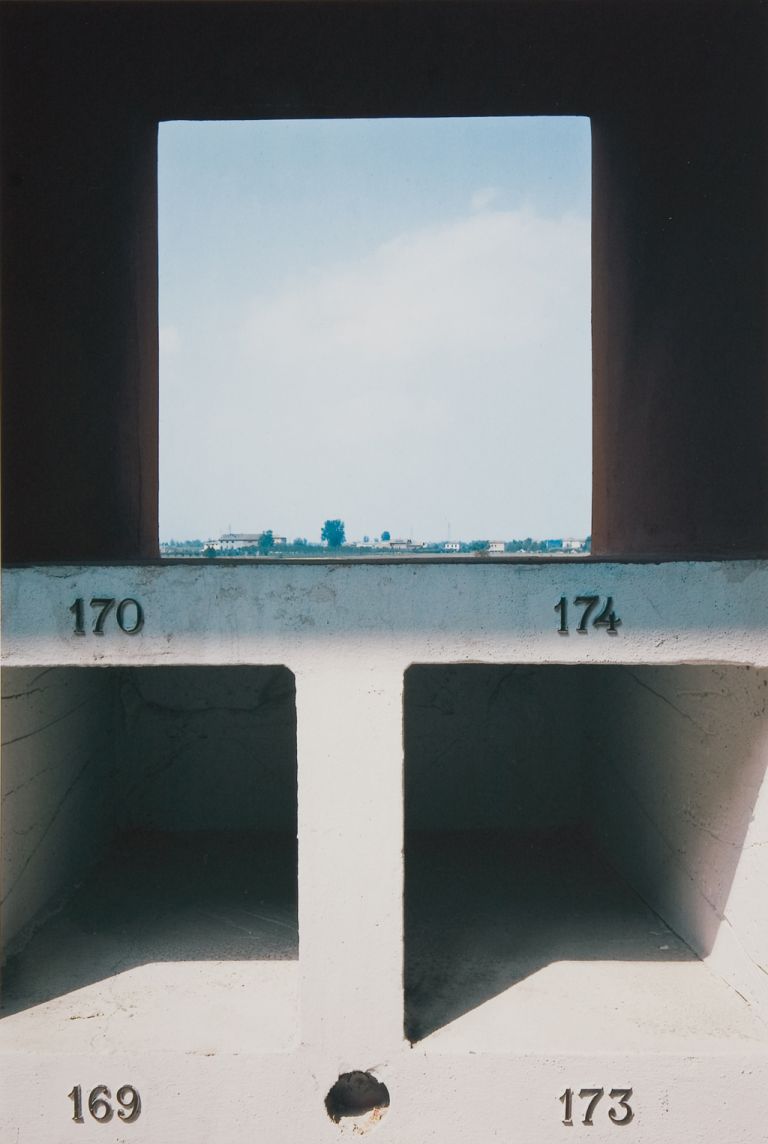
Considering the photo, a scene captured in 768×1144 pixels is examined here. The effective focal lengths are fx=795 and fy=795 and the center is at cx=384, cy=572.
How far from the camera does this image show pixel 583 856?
507 cm

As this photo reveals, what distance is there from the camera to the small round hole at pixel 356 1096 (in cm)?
301

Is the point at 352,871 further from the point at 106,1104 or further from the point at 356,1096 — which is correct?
the point at 106,1104

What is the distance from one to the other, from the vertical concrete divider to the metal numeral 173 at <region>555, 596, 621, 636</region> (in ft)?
2.15

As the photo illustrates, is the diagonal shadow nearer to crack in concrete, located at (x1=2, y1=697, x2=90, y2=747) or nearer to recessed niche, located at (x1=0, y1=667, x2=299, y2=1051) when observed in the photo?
recessed niche, located at (x1=0, y1=667, x2=299, y2=1051)

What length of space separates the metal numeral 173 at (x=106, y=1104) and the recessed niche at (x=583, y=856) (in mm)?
1078

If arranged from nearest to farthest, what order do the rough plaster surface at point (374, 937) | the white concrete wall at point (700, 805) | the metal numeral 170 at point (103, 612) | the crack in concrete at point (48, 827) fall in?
1. the rough plaster surface at point (374, 937)
2. the metal numeral 170 at point (103, 612)
3. the white concrete wall at point (700, 805)
4. the crack in concrete at point (48, 827)

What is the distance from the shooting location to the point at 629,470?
18.2 ft

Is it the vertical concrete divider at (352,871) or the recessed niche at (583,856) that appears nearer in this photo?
the vertical concrete divider at (352,871)

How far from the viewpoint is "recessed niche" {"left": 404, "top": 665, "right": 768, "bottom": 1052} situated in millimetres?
3178

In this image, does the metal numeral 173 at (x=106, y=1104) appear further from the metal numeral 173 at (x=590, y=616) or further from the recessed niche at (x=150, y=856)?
the metal numeral 173 at (x=590, y=616)

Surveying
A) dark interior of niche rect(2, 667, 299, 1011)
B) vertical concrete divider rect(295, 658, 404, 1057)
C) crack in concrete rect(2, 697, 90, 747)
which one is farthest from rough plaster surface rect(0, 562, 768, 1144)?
crack in concrete rect(2, 697, 90, 747)

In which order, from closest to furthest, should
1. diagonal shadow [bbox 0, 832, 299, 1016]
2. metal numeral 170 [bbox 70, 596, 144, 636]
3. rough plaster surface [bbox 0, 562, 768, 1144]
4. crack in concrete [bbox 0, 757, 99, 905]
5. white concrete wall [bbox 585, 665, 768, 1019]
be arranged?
rough plaster surface [bbox 0, 562, 768, 1144] < metal numeral 170 [bbox 70, 596, 144, 636] < white concrete wall [bbox 585, 665, 768, 1019] < diagonal shadow [bbox 0, 832, 299, 1016] < crack in concrete [bbox 0, 757, 99, 905]

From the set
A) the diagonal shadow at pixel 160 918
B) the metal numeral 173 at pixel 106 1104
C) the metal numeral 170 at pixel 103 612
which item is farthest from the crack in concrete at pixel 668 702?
the metal numeral 173 at pixel 106 1104

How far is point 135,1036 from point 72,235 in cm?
426
